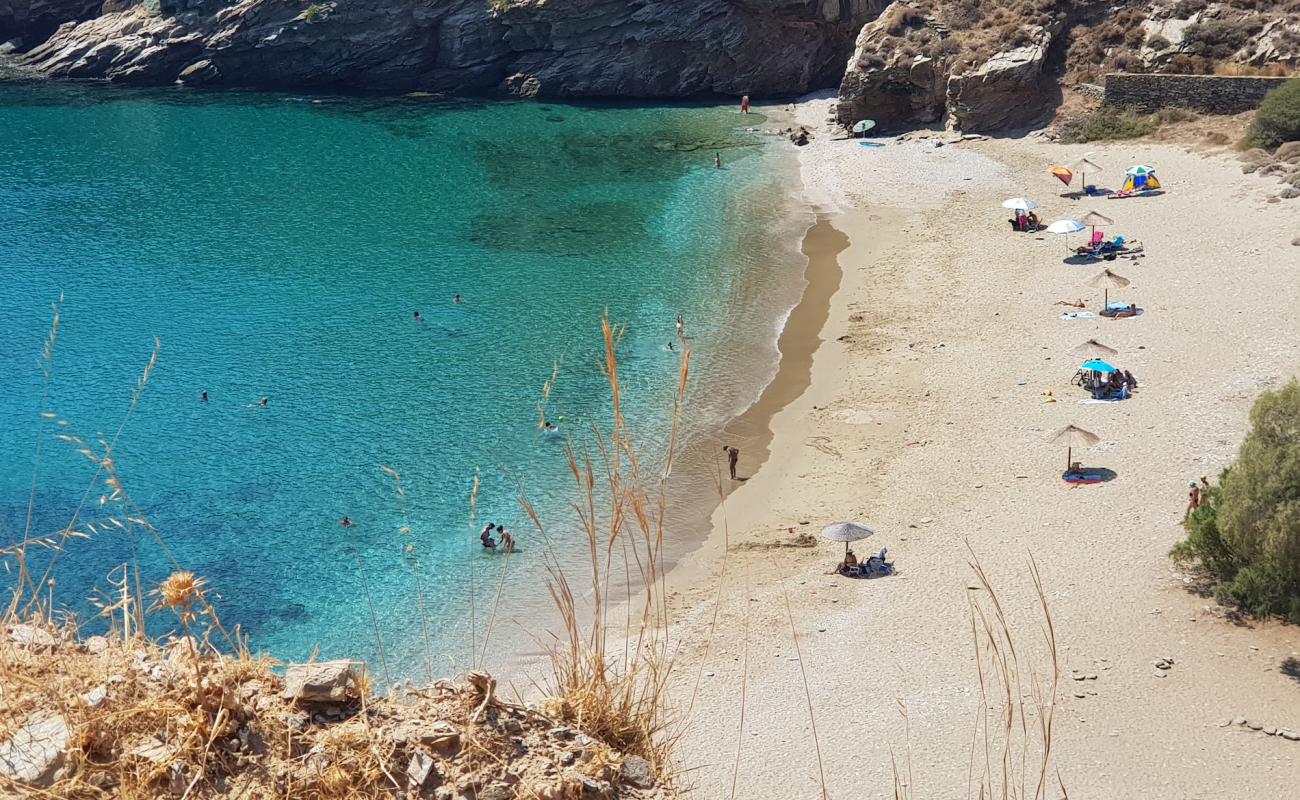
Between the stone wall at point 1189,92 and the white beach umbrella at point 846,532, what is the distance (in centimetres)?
3553

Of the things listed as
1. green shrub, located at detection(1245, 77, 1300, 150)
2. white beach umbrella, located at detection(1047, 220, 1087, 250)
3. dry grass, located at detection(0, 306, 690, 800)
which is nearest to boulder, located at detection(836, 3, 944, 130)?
green shrub, located at detection(1245, 77, 1300, 150)

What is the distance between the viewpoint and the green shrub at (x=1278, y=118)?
43406mm

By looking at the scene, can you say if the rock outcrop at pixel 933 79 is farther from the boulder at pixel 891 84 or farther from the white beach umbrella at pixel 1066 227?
the white beach umbrella at pixel 1066 227

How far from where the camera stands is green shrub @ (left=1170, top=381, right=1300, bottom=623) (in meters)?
19.2

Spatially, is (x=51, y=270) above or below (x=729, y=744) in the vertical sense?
above

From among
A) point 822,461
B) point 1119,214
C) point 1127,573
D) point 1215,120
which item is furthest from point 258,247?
point 1215,120

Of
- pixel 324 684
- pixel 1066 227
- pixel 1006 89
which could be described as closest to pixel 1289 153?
pixel 1066 227

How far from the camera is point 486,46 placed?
73312 mm

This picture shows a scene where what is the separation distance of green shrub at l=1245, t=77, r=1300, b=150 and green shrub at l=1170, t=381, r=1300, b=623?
2794cm

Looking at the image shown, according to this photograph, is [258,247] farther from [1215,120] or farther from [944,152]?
[1215,120]

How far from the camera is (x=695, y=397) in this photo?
32.9 metres

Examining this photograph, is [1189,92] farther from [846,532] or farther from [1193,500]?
[846,532]

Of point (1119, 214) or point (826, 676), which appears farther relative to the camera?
point (1119, 214)

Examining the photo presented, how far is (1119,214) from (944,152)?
12.0 meters
